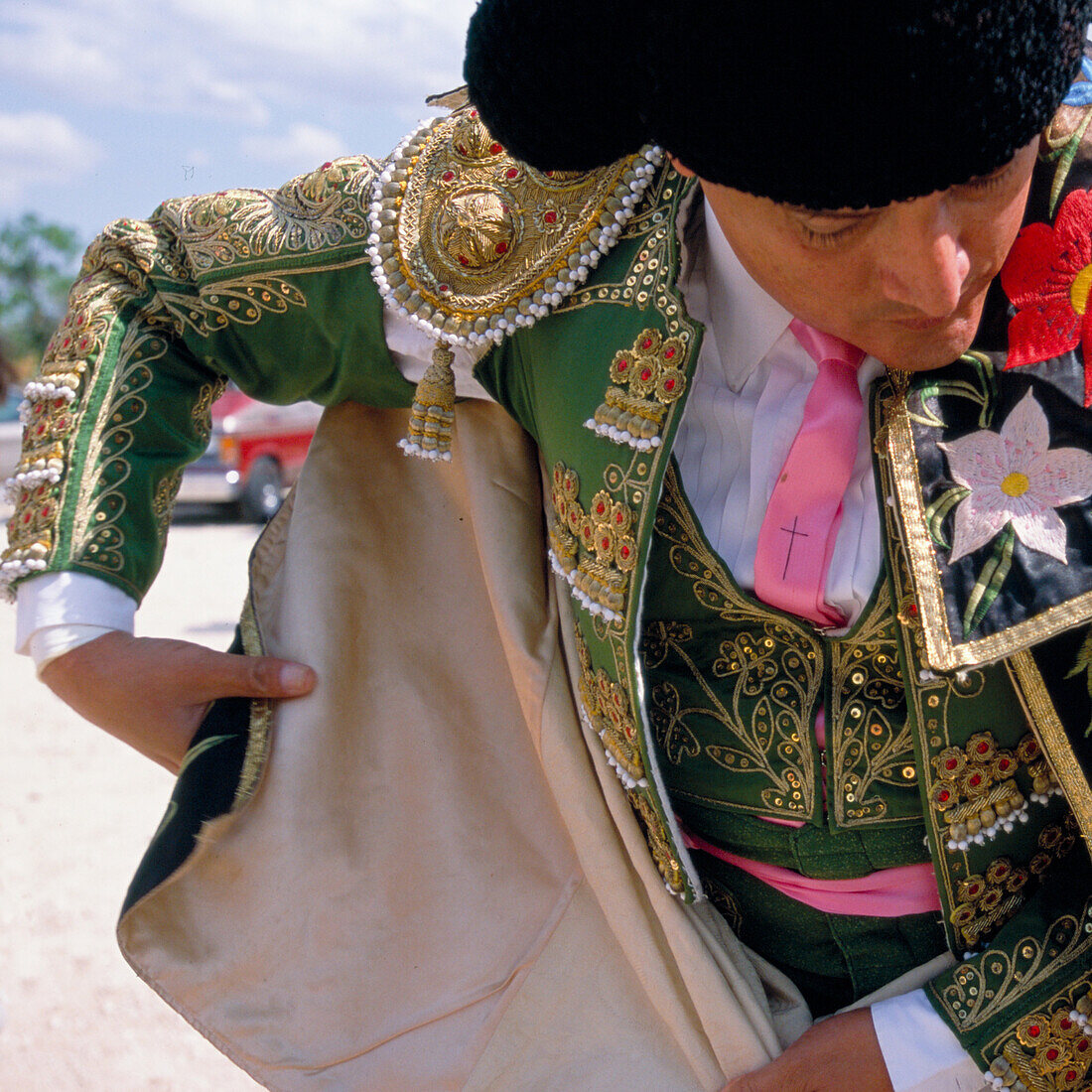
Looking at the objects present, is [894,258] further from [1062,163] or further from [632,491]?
[632,491]

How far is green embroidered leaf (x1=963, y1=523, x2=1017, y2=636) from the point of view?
3.44ft

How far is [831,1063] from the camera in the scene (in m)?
1.24

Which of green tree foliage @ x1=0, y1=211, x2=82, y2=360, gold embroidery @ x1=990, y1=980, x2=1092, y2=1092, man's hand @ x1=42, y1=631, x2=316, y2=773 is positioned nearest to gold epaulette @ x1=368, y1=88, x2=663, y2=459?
man's hand @ x1=42, y1=631, x2=316, y2=773

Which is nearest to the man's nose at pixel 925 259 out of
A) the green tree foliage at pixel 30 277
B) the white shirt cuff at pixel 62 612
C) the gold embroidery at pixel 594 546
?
the gold embroidery at pixel 594 546

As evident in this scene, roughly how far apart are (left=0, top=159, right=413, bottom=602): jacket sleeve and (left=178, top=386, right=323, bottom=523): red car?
26.7ft

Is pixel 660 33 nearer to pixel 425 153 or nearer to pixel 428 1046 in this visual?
pixel 425 153

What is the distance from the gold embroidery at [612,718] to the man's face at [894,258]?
45cm

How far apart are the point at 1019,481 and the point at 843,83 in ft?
1.31

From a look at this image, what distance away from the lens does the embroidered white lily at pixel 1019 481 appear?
1.05 metres

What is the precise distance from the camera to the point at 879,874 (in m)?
1.31

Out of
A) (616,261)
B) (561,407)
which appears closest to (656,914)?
(561,407)

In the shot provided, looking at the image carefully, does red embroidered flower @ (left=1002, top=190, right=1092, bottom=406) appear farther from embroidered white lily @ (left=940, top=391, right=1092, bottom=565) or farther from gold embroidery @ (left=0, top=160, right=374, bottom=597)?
gold embroidery @ (left=0, top=160, right=374, bottom=597)

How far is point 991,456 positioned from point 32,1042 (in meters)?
2.21

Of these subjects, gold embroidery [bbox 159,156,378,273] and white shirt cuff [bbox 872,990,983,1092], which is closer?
white shirt cuff [bbox 872,990,983,1092]
